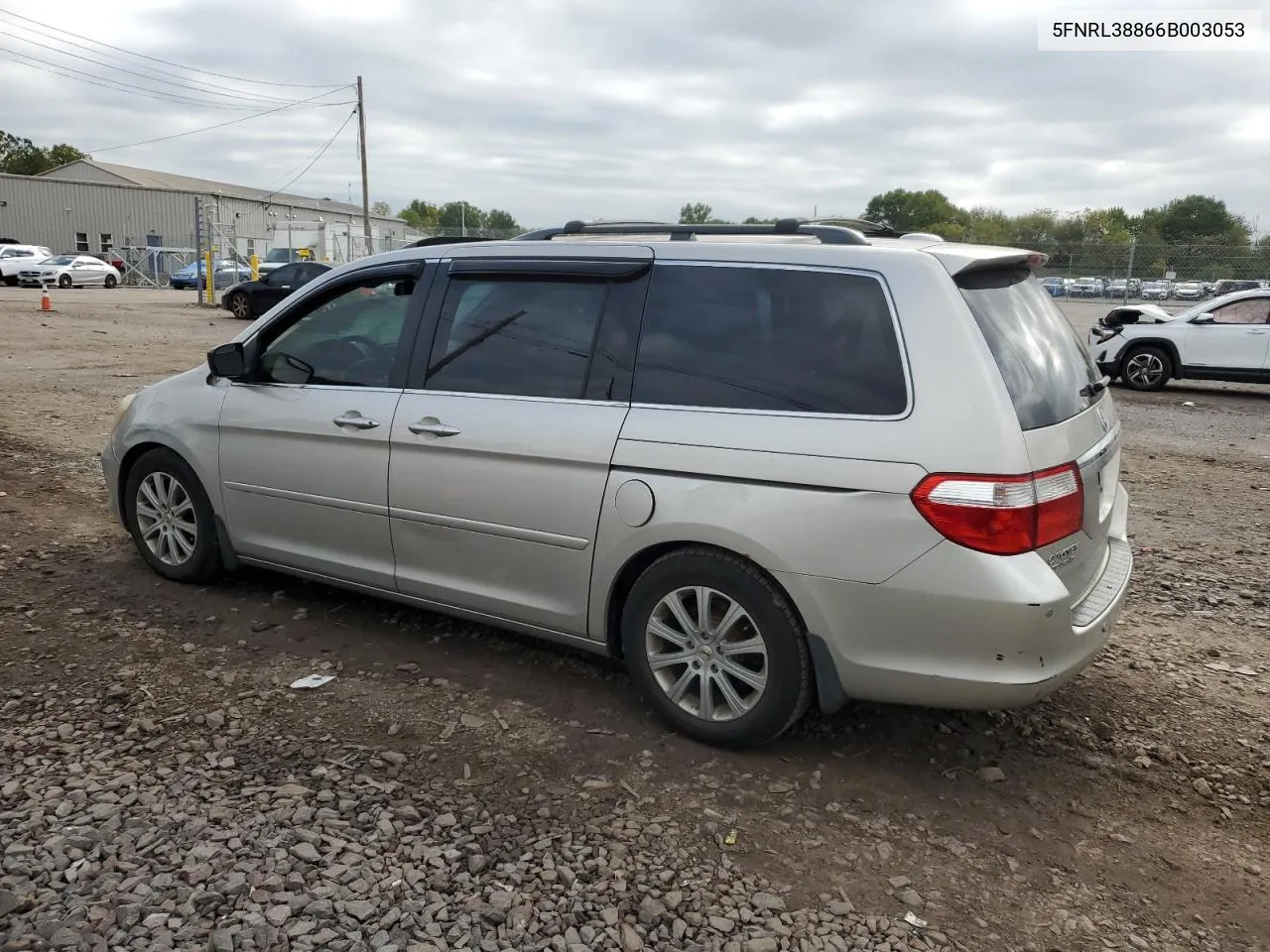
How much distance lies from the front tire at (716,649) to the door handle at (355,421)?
4.60 ft

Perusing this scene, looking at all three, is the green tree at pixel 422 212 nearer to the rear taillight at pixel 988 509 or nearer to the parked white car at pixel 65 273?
the parked white car at pixel 65 273

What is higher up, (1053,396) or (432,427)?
(1053,396)

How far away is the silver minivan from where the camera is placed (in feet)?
10.0

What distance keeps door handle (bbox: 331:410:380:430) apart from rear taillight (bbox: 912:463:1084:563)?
2.32m

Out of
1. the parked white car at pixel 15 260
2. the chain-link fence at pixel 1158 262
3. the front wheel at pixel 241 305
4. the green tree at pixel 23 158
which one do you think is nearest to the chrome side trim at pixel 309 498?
the chain-link fence at pixel 1158 262

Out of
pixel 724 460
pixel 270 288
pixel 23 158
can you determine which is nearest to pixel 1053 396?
pixel 724 460

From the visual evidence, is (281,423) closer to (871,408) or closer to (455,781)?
(455,781)

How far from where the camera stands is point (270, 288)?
24938 millimetres

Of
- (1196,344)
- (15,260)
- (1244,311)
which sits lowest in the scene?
(1196,344)

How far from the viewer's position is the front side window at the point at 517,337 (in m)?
3.81

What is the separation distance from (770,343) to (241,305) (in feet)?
82.2

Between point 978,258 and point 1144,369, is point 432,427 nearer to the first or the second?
point 978,258

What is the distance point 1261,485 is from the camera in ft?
26.4

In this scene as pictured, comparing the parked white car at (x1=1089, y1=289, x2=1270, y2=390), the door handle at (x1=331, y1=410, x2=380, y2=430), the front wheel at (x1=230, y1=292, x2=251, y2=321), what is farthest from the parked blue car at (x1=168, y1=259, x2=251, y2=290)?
the door handle at (x1=331, y1=410, x2=380, y2=430)
